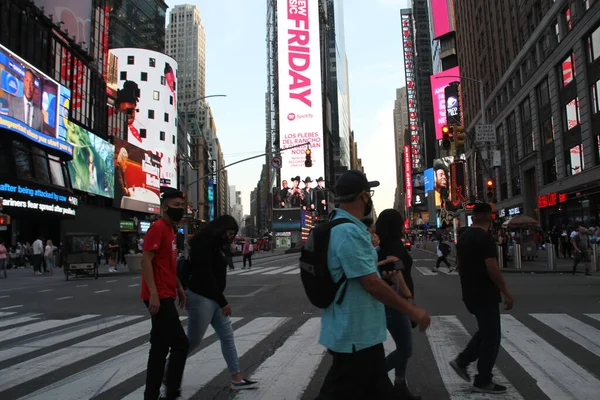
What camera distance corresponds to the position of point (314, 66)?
9606cm

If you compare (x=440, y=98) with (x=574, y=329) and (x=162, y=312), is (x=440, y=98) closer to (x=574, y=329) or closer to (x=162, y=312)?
(x=574, y=329)

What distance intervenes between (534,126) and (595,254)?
25117mm

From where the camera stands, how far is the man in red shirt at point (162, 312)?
389cm

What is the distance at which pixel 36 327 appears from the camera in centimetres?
845

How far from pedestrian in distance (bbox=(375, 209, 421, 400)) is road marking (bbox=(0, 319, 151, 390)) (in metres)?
3.89

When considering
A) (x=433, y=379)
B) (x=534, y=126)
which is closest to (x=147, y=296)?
(x=433, y=379)

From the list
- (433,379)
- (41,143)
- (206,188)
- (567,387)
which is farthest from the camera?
(206,188)

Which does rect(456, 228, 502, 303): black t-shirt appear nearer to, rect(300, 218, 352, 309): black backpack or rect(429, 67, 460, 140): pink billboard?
rect(300, 218, 352, 309): black backpack

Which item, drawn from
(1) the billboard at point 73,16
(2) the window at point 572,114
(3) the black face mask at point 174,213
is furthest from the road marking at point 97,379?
(1) the billboard at point 73,16

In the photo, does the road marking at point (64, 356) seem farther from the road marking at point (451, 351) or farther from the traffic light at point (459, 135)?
the traffic light at point (459, 135)

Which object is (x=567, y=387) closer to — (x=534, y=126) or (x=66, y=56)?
(x=534, y=126)

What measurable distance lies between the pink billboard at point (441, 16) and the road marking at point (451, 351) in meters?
83.2


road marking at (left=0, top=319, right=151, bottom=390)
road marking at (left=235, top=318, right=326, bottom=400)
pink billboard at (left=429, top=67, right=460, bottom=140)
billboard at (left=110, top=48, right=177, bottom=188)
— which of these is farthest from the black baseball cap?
pink billboard at (left=429, top=67, right=460, bottom=140)

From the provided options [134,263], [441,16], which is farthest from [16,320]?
[441,16]
